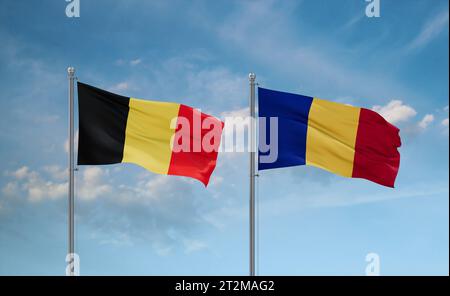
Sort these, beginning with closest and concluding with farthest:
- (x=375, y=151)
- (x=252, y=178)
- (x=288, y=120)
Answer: (x=252, y=178)
(x=288, y=120)
(x=375, y=151)

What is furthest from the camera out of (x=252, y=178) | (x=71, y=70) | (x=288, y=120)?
(x=288, y=120)

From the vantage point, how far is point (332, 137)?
13.5 meters

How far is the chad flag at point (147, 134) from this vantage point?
12.9 metres

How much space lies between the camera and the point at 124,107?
43.1 ft

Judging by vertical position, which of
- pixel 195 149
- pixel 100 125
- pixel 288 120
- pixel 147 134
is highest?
pixel 288 120

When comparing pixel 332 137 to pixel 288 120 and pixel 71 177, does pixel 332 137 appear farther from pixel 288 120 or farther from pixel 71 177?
pixel 71 177

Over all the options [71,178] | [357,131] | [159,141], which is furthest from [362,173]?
[71,178]

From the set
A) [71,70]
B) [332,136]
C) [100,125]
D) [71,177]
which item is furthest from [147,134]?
[332,136]

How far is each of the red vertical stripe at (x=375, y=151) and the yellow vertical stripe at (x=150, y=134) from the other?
4.36 m

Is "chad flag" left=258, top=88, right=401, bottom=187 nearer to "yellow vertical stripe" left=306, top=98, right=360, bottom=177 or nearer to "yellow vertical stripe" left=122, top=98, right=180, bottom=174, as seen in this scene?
"yellow vertical stripe" left=306, top=98, right=360, bottom=177

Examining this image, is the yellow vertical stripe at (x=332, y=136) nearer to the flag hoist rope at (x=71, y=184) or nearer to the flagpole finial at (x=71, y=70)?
the flag hoist rope at (x=71, y=184)

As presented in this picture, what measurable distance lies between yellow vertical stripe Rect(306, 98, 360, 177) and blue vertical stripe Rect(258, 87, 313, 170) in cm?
15

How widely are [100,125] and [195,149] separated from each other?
220 centimetres
